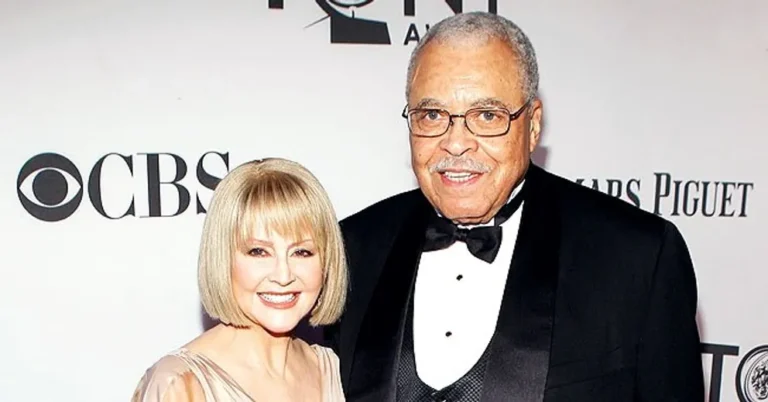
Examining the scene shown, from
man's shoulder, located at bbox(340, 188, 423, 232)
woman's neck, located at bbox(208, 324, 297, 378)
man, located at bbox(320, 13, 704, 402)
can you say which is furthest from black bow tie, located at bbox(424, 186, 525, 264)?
woman's neck, located at bbox(208, 324, 297, 378)

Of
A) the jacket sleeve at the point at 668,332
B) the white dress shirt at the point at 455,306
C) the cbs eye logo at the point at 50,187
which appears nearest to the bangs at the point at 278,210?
the white dress shirt at the point at 455,306

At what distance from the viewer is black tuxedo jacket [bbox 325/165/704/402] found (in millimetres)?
1259

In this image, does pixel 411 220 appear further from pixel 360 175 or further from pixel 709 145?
pixel 709 145

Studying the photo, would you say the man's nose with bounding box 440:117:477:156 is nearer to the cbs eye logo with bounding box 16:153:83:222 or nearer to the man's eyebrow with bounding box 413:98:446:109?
the man's eyebrow with bounding box 413:98:446:109

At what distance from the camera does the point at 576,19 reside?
213cm

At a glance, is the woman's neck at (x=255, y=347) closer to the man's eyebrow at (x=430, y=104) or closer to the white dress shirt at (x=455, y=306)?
the white dress shirt at (x=455, y=306)

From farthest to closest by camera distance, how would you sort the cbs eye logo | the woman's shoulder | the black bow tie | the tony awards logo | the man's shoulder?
the tony awards logo
the cbs eye logo
the man's shoulder
the black bow tie
the woman's shoulder

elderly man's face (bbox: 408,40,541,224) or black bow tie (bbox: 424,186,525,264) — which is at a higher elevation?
elderly man's face (bbox: 408,40,541,224)

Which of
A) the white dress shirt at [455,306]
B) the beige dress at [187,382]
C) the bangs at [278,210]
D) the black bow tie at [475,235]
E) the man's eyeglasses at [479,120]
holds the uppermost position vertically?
the man's eyeglasses at [479,120]

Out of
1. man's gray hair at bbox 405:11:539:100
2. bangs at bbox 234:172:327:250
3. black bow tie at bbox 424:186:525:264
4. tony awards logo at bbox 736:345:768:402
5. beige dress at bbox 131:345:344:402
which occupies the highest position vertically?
man's gray hair at bbox 405:11:539:100

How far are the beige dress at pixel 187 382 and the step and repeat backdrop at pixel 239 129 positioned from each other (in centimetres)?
79

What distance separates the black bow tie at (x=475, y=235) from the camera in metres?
1.36

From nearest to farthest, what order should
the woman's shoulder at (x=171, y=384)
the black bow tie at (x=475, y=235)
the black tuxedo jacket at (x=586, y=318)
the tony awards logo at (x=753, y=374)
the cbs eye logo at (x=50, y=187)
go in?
the woman's shoulder at (x=171, y=384) → the black tuxedo jacket at (x=586, y=318) → the black bow tie at (x=475, y=235) → the cbs eye logo at (x=50, y=187) → the tony awards logo at (x=753, y=374)

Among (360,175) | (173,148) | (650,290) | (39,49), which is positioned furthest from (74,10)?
(650,290)
